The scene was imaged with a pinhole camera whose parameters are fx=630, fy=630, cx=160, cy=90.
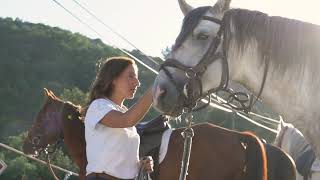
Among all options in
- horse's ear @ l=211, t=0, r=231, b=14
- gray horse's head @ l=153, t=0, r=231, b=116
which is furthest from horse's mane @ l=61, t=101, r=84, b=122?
horse's ear @ l=211, t=0, r=231, b=14

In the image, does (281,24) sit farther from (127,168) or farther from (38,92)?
(38,92)

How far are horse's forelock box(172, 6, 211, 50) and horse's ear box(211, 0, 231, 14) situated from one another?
4 cm

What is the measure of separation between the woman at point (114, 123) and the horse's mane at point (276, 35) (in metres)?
0.64

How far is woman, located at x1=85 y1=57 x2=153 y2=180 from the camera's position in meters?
3.77

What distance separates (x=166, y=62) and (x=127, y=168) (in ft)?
2.63

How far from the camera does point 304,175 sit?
6.95 m

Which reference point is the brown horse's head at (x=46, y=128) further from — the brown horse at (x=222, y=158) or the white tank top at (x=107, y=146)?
the white tank top at (x=107, y=146)

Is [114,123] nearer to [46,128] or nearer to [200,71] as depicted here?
[200,71]

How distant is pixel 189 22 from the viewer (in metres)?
3.50

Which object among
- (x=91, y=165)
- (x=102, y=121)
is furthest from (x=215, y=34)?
(x=91, y=165)

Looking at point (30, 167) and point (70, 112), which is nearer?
point (70, 112)

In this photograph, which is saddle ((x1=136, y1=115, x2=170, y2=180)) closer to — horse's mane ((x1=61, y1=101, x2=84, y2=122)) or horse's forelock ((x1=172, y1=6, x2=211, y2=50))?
horse's mane ((x1=61, y1=101, x2=84, y2=122))

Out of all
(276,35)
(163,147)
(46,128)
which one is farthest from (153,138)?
(276,35)

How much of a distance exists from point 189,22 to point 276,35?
484 mm
